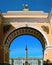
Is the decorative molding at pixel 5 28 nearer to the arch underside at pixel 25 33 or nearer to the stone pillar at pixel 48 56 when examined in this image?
the arch underside at pixel 25 33

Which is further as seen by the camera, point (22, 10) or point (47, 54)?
point (22, 10)

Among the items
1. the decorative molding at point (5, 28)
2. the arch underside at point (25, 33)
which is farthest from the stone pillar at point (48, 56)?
the decorative molding at point (5, 28)

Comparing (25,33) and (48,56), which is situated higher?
(25,33)

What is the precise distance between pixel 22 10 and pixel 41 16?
2749 mm

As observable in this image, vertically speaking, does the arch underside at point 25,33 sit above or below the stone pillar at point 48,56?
above

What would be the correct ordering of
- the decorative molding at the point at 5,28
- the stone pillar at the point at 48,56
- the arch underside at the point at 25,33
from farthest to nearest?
the arch underside at the point at 25,33 < the decorative molding at the point at 5,28 < the stone pillar at the point at 48,56

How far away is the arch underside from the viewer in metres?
33.0

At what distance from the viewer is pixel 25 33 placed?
34906 millimetres

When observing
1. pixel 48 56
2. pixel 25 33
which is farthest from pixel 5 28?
pixel 48 56

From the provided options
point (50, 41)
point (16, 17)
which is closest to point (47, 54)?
point (50, 41)

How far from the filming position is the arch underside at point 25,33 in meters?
33.0

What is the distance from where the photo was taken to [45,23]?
32.2 metres

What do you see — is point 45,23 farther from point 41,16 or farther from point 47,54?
point 47,54

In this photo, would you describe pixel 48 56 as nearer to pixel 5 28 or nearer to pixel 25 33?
pixel 25 33
